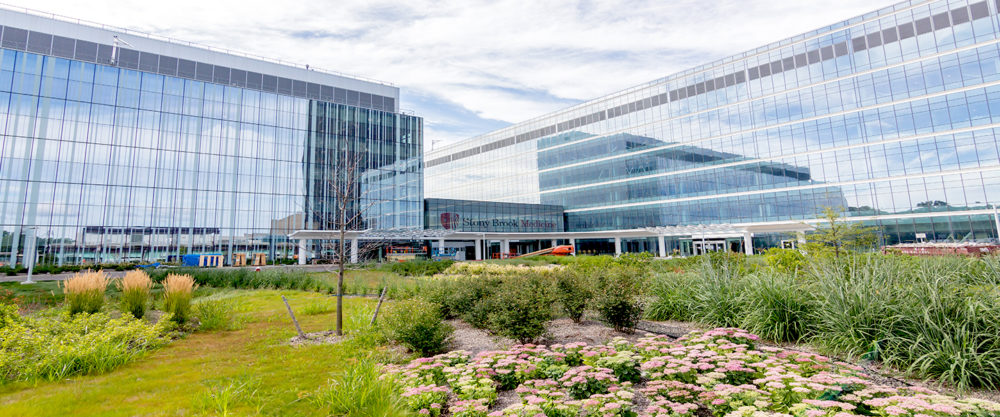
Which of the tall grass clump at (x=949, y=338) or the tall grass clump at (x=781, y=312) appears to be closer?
the tall grass clump at (x=949, y=338)

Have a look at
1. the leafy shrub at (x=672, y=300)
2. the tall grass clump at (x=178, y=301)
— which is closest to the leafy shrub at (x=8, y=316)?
the tall grass clump at (x=178, y=301)

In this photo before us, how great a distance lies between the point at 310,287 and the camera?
1989cm

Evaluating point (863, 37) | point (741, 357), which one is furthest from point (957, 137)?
point (741, 357)

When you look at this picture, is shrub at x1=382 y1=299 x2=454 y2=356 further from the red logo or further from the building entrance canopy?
the red logo

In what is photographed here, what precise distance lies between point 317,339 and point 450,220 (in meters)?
47.6

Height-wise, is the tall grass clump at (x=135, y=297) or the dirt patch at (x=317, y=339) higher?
the tall grass clump at (x=135, y=297)

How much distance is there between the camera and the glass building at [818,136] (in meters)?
36.3

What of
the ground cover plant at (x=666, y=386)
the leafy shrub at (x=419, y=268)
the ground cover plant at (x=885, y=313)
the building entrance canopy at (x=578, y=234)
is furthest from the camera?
the building entrance canopy at (x=578, y=234)

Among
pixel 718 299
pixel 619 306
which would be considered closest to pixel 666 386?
pixel 619 306

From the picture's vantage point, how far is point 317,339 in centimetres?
863

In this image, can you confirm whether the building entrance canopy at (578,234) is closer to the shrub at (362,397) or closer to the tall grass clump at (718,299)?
the tall grass clump at (718,299)

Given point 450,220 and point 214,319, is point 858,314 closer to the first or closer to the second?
point 214,319

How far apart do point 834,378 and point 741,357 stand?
44.4 inches

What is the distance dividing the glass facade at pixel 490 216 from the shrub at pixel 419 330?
1823 inches
